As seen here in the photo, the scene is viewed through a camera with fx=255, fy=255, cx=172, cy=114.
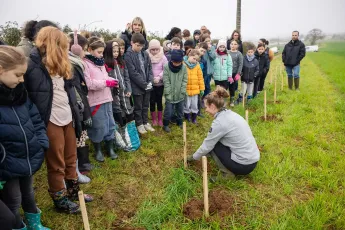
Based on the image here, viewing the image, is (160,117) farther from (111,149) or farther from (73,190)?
(73,190)

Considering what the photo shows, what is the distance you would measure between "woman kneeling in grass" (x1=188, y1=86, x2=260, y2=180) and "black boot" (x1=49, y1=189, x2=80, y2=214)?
1755 millimetres

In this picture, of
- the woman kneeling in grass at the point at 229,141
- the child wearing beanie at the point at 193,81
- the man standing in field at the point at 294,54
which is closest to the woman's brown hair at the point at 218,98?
the woman kneeling in grass at the point at 229,141

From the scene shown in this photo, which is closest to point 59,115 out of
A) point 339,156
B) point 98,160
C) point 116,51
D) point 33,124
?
point 33,124

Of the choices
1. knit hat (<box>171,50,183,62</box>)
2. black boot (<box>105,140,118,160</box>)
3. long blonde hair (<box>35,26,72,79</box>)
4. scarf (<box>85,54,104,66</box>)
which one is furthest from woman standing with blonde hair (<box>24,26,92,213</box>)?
knit hat (<box>171,50,183,62</box>)

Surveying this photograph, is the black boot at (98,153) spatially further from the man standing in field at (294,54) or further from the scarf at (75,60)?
the man standing in field at (294,54)

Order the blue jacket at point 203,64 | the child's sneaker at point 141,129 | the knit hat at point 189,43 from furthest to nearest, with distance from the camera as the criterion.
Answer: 1. the blue jacket at point 203,64
2. the knit hat at point 189,43
3. the child's sneaker at point 141,129

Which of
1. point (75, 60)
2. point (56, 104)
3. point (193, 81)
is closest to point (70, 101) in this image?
point (56, 104)

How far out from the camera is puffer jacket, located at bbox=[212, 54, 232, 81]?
6801 millimetres

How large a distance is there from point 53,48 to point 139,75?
2.29 meters

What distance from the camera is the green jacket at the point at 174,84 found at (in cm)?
519

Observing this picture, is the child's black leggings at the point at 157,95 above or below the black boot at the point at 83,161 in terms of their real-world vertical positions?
above

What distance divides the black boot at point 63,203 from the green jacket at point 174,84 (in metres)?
2.91

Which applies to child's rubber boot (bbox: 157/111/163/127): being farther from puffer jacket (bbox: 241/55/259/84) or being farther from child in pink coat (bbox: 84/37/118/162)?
puffer jacket (bbox: 241/55/259/84)

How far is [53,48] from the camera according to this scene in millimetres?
2496
